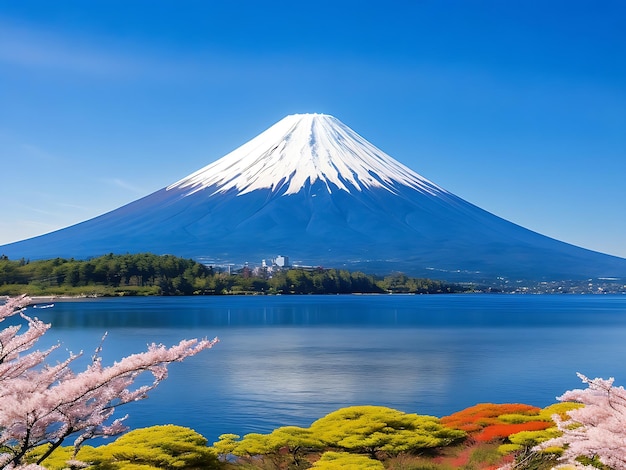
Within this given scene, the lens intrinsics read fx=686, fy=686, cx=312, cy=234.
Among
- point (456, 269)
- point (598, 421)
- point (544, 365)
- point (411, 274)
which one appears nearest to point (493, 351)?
point (544, 365)

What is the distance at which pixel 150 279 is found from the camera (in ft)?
347

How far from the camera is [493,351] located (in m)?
33.7

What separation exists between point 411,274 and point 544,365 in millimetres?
134542

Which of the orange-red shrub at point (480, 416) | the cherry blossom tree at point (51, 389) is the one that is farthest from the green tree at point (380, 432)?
the cherry blossom tree at point (51, 389)

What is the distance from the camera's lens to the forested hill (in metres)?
93.3

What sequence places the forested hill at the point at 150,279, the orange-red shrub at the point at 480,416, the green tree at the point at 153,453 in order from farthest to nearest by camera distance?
the forested hill at the point at 150,279 < the orange-red shrub at the point at 480,416 < the green tree at the point at 153,453

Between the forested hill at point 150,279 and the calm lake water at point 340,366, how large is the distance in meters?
46.1

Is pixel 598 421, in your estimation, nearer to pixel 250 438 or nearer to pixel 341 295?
pixel 250 438

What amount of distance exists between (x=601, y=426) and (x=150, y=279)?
340 ft

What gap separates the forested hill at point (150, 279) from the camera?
3674 inches

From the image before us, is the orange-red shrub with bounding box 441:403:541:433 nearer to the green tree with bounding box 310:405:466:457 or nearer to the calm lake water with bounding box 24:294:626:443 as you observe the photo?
the green tree with bounding box 310:405:466:457

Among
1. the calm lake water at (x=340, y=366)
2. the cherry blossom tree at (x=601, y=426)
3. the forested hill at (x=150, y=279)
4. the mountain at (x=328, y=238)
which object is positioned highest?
the mountain at (x=328, y=238)

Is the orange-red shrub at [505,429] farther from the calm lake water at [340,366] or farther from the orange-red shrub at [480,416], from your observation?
the calm lake water at [340,366]

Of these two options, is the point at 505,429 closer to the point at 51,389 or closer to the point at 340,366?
the point at 51,389
